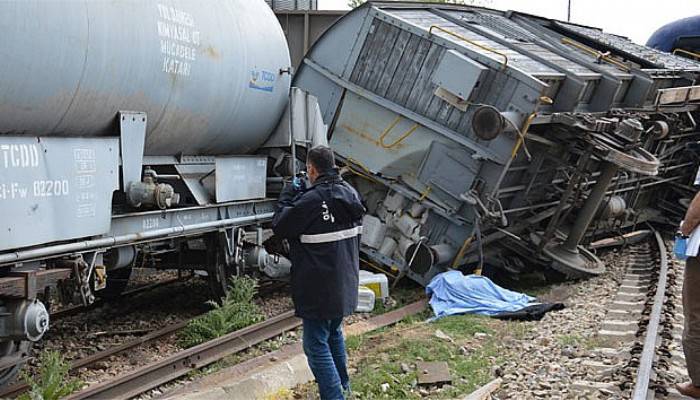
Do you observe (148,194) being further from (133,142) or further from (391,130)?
(391,130)

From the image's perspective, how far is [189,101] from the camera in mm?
7625

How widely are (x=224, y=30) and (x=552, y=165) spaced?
17.2ft

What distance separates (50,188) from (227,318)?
2.76 m

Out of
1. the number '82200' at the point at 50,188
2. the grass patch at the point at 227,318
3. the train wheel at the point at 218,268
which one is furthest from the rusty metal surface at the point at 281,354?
the number '82200' at the point at 50,188

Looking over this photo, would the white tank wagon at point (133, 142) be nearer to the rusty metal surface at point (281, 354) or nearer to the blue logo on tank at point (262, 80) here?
the blue logo on tank at point (262, 80)

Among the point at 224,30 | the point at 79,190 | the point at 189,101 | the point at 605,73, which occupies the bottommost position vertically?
the point at 79,190

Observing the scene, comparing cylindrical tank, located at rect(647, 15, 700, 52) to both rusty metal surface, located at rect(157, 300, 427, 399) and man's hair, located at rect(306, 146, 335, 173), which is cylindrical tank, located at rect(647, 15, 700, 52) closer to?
rusty metal surface, located at rect(157, 300, 427, 399)

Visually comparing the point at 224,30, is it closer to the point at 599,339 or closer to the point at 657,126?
the point at 599,339

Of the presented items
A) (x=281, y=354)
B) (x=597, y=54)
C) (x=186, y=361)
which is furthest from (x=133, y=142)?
(x=597, y=54)

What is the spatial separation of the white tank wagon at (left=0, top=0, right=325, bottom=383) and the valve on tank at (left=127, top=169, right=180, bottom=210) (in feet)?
0.04

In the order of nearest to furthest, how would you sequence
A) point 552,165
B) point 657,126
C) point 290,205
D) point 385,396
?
point 290,205 → point 385,396 → point 552,165 → point 657,126

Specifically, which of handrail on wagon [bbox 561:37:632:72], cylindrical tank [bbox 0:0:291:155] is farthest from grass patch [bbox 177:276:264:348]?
handrail on wagon [bbox 561:37:632:72]

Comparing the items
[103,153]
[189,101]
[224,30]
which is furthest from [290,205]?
[224,30]

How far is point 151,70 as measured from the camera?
22.6 feet
